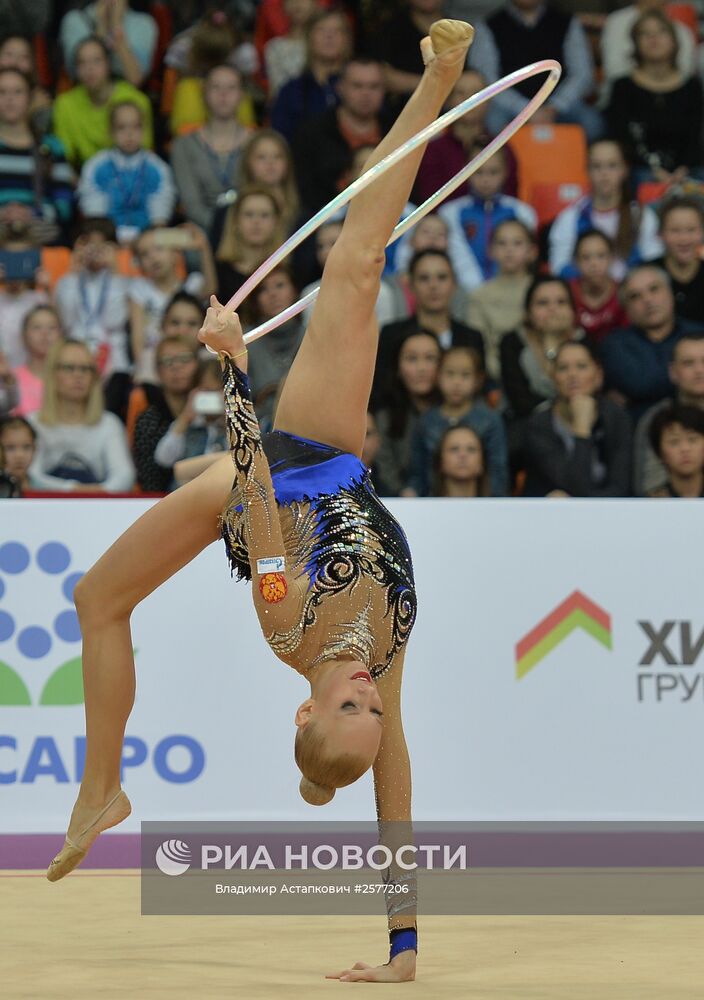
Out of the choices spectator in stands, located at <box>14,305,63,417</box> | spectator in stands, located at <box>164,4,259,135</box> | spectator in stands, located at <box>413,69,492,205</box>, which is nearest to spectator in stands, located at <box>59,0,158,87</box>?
spectator in stands, located at <box>164,4,259,135</box>

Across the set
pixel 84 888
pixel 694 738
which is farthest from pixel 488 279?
pixel 84 888

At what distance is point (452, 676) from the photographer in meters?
6.11

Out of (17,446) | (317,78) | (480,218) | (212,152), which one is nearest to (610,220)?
(480,218)

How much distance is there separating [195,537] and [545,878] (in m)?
1.97

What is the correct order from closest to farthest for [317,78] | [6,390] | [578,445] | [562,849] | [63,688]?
[562,849]
[63,688]
[578,445]
[6,390]
[317,78]

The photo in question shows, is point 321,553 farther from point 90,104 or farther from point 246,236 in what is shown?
point 90,104

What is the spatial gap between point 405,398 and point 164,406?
1.05m

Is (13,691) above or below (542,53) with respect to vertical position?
below

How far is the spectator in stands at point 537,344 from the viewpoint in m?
8.00

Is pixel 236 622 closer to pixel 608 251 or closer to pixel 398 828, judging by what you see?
pixel 398 828

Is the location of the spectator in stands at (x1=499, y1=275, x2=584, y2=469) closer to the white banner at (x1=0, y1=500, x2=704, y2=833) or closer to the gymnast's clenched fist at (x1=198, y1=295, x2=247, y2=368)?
the white banner at (x1=0, y1=500, x2=704, y2=833)

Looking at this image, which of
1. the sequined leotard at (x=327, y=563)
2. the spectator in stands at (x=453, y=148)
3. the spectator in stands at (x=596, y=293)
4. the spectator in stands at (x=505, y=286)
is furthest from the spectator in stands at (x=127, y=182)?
the sequined leotard at (x=327, y=563)

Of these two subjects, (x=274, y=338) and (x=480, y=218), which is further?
(x=480, y=218)

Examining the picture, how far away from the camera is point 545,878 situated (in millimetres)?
5824
